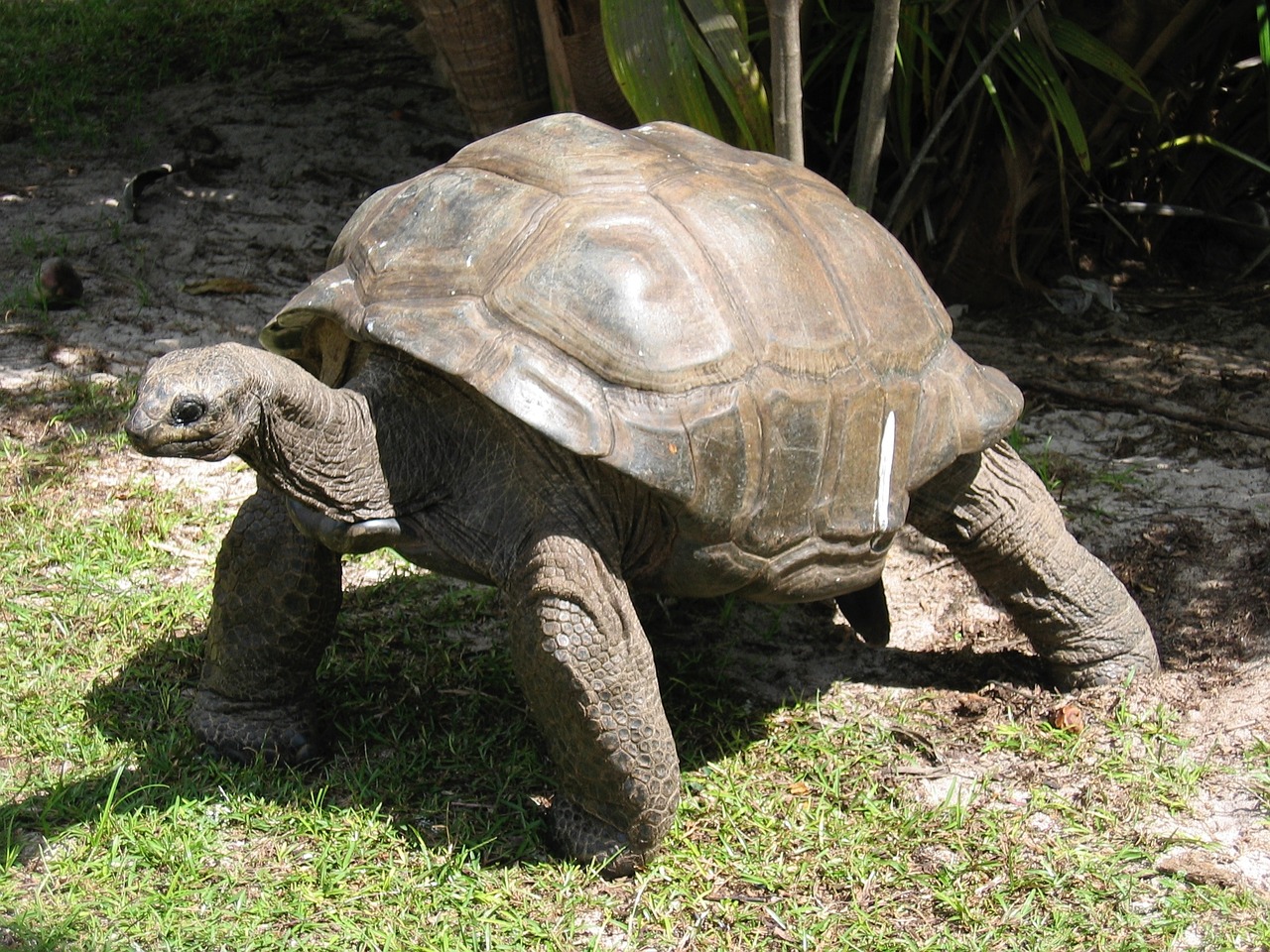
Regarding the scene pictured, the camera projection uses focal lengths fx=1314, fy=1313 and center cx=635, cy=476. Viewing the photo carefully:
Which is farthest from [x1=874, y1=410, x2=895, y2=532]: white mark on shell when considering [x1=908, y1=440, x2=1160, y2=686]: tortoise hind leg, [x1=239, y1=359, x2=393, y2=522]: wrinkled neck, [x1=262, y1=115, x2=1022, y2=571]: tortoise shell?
[x1=239, y1=359, x2=393, y2=522]: wrinkled neck

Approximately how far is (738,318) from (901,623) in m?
1.75

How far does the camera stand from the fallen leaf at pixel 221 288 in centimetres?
621

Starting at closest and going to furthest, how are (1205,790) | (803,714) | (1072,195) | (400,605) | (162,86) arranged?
1. (1205,790)
2. (803,714)
3. (400,605)
4. (1072,195)
5. (162,86)

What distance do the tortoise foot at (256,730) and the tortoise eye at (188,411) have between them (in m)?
1.23

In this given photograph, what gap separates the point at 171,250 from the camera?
6570 millimetres

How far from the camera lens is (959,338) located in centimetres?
608

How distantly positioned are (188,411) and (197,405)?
0.07 feet

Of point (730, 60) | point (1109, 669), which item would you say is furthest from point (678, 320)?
point (730, 60)

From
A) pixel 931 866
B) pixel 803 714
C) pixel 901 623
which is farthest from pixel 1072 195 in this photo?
pixel 931 866

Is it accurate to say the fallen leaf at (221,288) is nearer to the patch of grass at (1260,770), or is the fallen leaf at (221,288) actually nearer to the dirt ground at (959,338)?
the dirt ground at (959,338)

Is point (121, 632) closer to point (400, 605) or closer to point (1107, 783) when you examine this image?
point (400, 605)

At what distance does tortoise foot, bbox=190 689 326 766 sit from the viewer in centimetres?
347

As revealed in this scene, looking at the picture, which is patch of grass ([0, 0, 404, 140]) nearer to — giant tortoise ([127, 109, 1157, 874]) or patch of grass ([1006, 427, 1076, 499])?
giant tortoise ([127, 109, 1157, 874])

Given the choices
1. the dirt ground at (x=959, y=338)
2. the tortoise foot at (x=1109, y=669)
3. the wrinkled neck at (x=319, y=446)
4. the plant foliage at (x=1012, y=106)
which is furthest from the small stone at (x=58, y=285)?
the tortoise foot at (x=1109, y=669)
